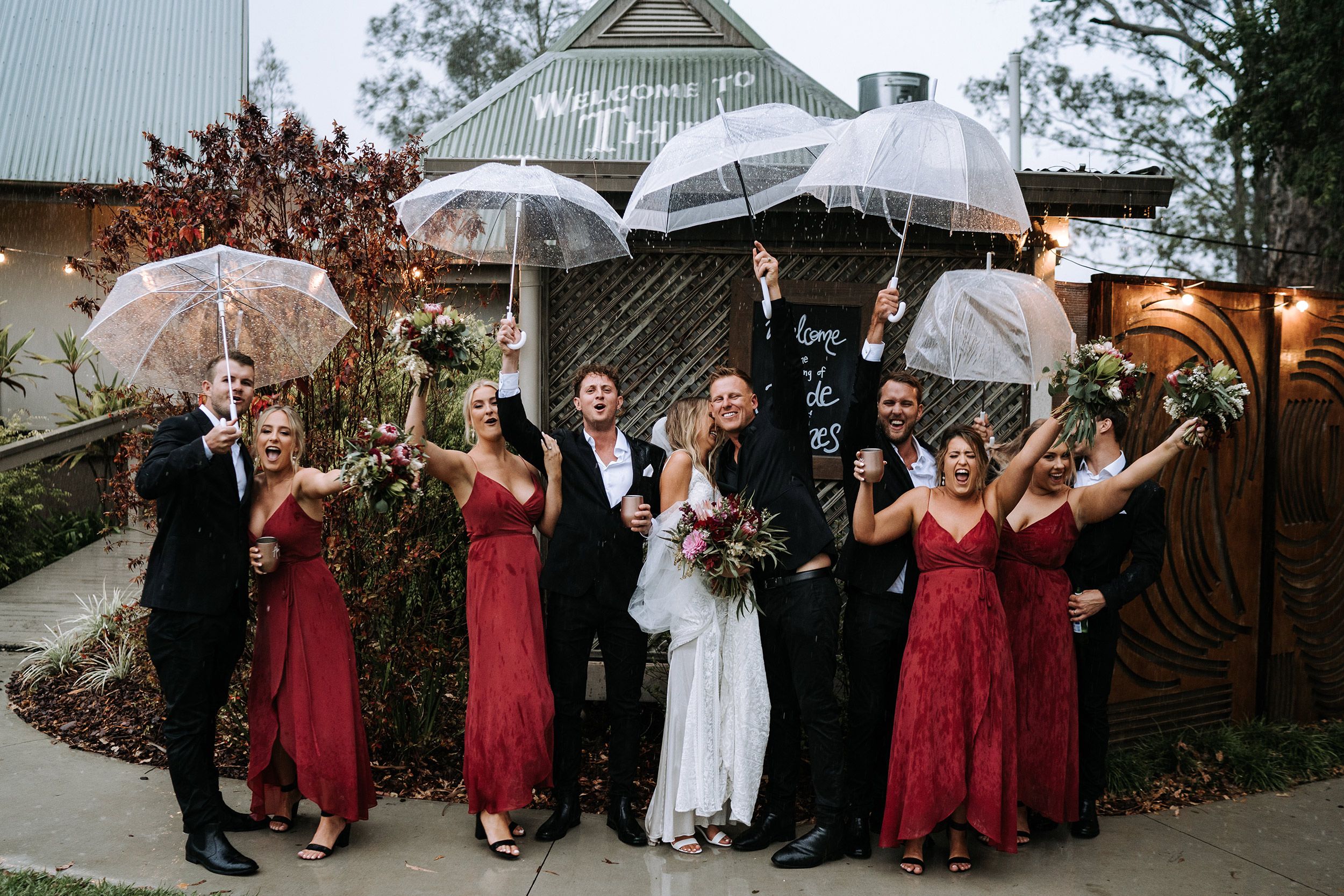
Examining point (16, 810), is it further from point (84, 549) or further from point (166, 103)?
point (166, 103)

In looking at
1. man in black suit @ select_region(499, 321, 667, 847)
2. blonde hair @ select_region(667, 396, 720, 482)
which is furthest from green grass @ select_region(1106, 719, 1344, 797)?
blonde hair @ select_region(667, 396, 720, 482)

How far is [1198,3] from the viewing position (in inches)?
761

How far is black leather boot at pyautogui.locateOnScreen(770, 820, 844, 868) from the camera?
15.0 feet

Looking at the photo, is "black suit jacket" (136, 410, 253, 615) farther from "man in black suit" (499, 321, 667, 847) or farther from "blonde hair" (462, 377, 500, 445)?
"man in black suit" (499, 321, 667, 847)

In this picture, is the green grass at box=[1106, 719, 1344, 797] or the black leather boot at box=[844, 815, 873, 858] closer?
the black leather boot at box=[844, 815, 873, 858]

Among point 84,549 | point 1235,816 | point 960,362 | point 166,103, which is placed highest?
point 166,103

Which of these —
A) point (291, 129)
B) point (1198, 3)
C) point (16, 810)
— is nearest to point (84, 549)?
point (16, 810)

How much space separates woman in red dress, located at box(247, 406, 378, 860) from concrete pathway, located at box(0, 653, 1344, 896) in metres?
0.29

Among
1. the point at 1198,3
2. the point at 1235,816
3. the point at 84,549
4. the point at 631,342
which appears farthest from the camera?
the point at 1198,3

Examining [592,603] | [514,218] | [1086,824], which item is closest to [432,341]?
[514,218]

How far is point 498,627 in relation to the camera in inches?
185

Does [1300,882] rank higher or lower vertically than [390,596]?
lower

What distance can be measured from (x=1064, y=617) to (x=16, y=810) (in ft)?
16.9

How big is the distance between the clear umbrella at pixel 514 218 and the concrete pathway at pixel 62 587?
4327 mm
